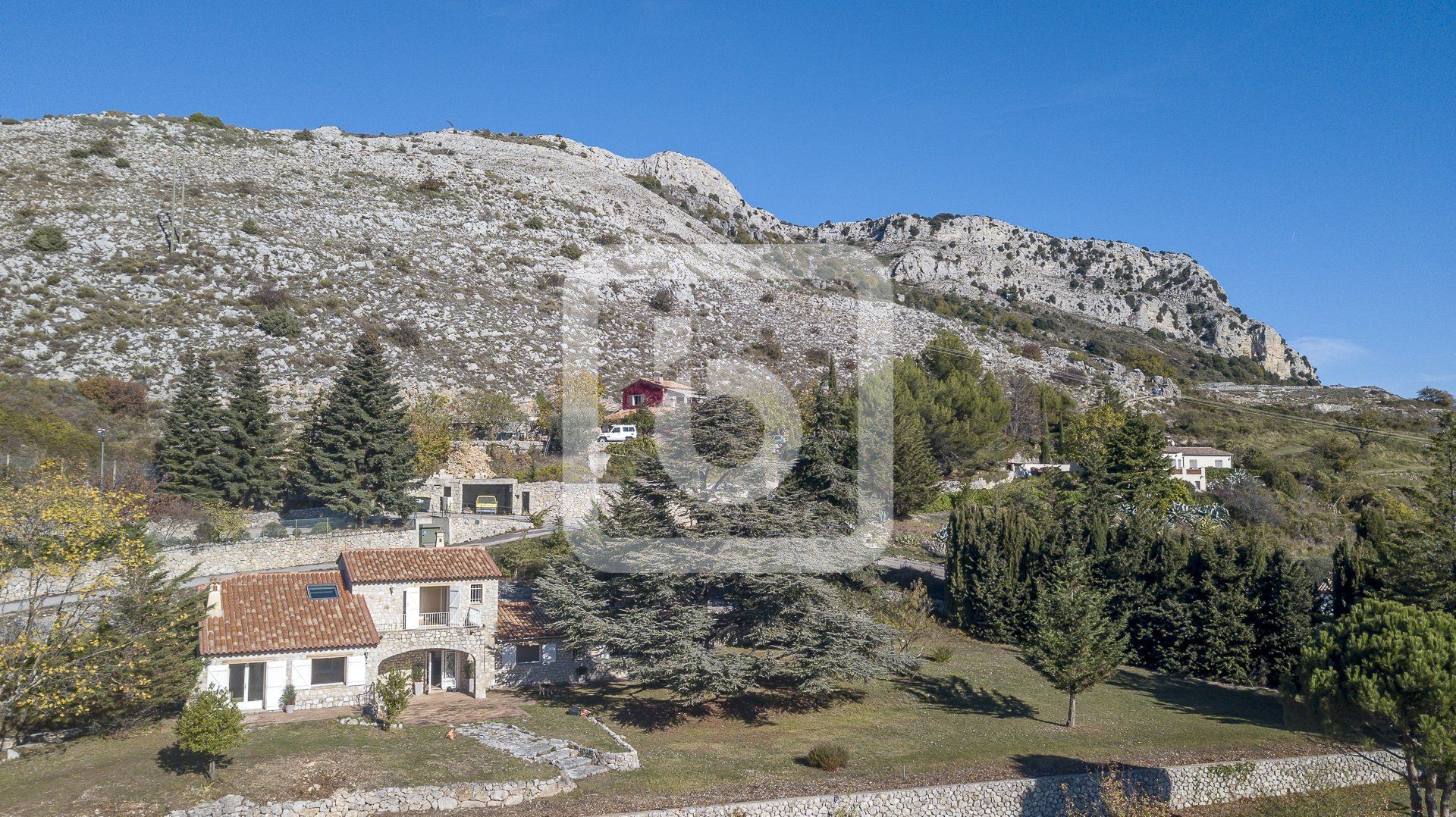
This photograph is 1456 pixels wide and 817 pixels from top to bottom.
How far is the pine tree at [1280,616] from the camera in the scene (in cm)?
3203

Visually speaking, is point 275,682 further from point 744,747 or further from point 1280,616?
point 1280,616

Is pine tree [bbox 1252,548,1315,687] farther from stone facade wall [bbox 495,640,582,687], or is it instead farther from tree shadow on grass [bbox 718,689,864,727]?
stone facade wall [bbox 495,640,582,687]

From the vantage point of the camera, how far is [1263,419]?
80500 millimetres

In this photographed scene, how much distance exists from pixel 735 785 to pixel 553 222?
77614 millimetres

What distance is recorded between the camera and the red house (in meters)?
58.0

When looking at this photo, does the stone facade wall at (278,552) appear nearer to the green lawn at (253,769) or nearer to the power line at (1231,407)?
the green lawn at (253,769)

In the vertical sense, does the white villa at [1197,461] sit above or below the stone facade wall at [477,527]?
above

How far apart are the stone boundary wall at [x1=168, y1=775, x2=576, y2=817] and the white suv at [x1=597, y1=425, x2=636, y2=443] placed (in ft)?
107

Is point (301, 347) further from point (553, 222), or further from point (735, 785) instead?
point (735, 785)

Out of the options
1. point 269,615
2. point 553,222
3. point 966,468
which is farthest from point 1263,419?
point 269,615

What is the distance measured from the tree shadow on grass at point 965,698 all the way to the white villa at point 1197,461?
3572 cm

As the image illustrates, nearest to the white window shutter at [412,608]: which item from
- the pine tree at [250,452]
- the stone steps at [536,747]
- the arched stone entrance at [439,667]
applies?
the arched stone entrance at [439,667]

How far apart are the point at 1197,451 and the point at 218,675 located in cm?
5956

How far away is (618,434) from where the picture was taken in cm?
5256
